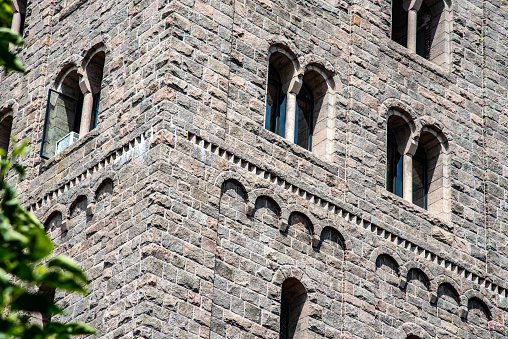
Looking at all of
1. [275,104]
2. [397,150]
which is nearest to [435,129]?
[397,150]

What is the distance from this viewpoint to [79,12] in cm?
2683

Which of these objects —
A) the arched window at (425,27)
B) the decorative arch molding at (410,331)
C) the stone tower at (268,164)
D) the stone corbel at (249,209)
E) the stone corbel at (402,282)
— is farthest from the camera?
the arched window at (425,27)

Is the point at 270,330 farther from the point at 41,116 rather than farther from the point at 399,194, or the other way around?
the point at 41,116

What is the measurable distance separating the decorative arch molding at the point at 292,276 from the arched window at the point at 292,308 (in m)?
0.09

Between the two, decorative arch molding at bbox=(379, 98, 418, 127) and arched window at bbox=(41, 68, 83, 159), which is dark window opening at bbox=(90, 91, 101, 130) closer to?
arched window at bbox=(41, 68, 83, 159)

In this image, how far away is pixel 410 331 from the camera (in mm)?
24109

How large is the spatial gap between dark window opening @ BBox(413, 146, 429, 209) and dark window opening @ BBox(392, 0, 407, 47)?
360 centimetres

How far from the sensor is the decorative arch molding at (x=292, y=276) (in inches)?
878

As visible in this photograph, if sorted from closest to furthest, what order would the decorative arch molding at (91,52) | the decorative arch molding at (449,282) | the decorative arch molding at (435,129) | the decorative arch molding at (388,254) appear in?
1. the decorative arch molding at (388,254)
2. the decorative arch molding at (449,282)
3. the decorative arch molding at (91,52)
4. the decorative arch molding at (435,129)

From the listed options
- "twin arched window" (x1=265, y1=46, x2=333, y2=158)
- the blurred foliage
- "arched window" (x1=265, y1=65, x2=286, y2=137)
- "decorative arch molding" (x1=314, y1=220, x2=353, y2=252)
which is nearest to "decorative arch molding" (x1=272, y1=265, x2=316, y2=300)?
"decorative arch molding" (x1=314, y1=220, x2=353, y2=252)

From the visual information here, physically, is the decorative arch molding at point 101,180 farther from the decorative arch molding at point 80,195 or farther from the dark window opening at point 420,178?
the dark window opening at point 420,178

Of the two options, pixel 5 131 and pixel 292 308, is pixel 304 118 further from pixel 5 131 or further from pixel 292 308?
pixel 5 131

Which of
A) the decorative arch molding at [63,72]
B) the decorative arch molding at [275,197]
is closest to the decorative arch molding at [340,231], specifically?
the decorative arch molding at [275,197]

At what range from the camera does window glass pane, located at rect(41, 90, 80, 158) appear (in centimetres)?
2556
